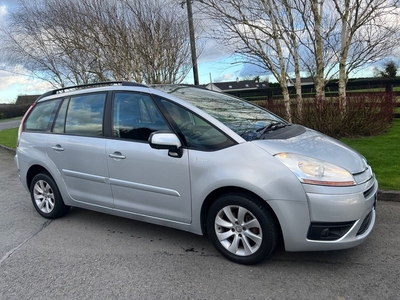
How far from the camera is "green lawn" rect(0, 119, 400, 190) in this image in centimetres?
520

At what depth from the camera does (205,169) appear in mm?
3180

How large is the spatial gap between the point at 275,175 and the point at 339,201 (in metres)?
0.55

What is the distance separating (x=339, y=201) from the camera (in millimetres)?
2781

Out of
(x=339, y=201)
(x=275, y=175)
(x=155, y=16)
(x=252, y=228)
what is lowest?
(x=252, y=228)

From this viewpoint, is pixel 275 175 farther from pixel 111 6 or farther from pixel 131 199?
pixel 111 6

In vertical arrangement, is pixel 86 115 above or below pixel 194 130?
above

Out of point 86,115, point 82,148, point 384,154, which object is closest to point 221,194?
point 82,148

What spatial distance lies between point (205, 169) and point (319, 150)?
1087mm

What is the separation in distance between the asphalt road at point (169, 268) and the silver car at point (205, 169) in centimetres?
27

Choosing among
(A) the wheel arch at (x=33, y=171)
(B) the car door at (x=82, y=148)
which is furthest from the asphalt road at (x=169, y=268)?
(A) the wheel arch at (x=33, y=171)

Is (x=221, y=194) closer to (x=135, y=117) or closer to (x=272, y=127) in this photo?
(x=272, y=127)

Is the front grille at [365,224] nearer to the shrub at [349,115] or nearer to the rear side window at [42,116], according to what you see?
the rear side window at [42,116]

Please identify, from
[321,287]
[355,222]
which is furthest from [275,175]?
[321,287]

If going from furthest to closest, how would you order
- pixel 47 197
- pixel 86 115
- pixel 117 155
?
pixel 47 197 < pixel 86 115 < pixel 117 155
